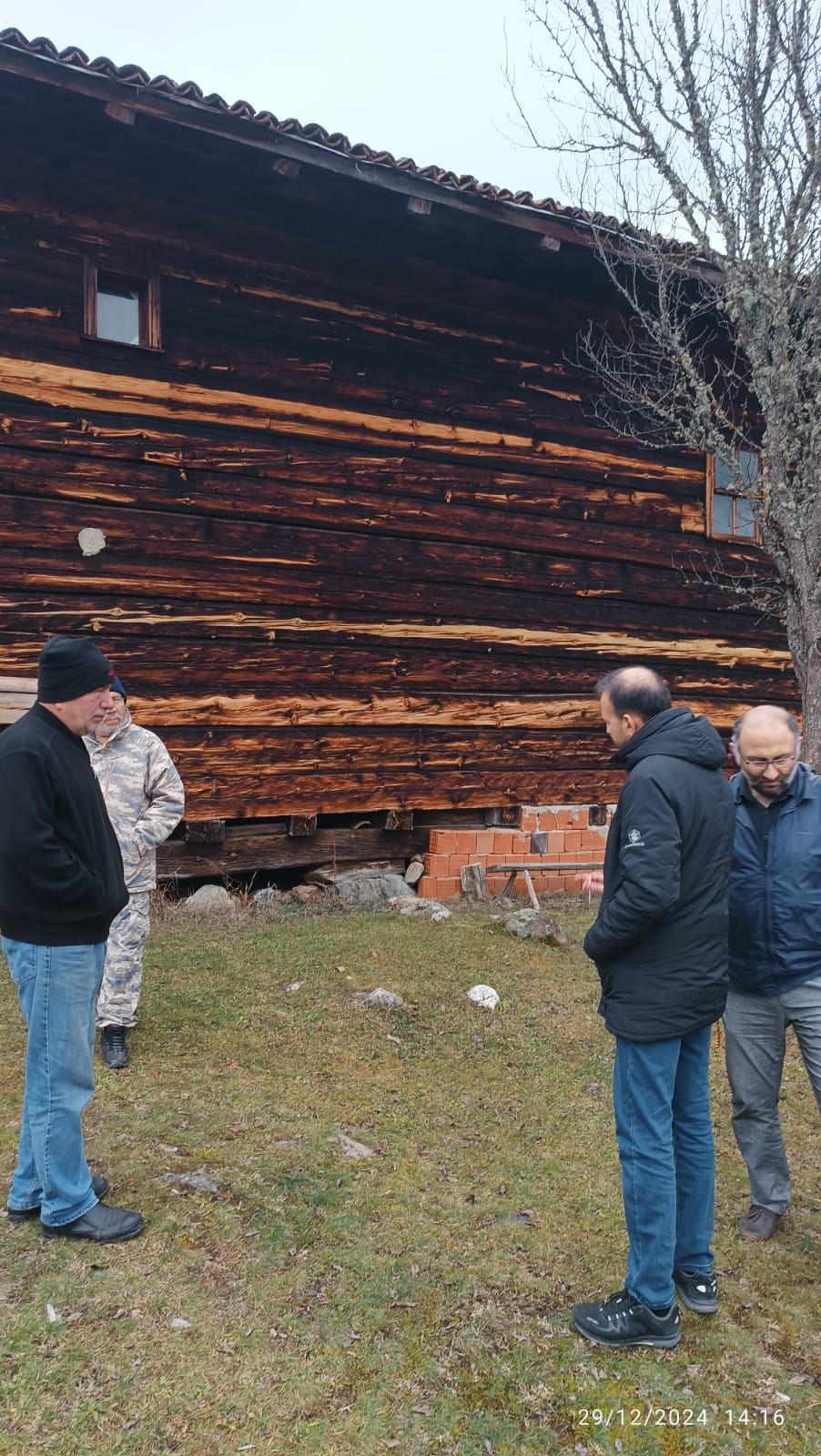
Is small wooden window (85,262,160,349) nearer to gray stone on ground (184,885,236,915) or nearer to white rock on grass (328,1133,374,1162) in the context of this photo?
gray stone on ground (184,885,236,915)

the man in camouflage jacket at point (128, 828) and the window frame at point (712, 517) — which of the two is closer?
the man in camouflage jacket at point (128, 828)

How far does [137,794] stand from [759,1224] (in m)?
3.28

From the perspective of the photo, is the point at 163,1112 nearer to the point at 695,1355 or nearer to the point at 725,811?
the point at 695,1355

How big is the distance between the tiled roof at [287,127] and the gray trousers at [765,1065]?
6347 mm

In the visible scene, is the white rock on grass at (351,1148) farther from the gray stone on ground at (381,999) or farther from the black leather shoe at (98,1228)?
the gray stone on ground at (381,999)

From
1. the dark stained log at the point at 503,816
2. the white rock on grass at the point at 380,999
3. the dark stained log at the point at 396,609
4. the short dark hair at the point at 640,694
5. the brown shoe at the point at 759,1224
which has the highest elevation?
the dark stained log at the point at 396,609

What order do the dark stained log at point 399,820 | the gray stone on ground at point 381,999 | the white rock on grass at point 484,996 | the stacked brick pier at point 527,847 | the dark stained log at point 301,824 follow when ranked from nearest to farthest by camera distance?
the gray stone on ground at point 381,999 < the white rock on grass at point 484,996 < the dark stained log at point 301,824 < the dark stained log at point 399,820 < the stacked brick pier at point 527,847

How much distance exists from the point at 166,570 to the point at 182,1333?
5.50 meters

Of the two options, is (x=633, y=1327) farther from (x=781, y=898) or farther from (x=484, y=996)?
(x=484, y=996)

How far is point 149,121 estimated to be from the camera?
6410 millimetres

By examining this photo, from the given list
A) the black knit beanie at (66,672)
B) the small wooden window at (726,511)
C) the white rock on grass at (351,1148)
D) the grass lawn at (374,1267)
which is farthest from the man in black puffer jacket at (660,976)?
the small wooden window at (726,511)

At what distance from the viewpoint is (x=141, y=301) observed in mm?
7195

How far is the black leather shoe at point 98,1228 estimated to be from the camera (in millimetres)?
3127

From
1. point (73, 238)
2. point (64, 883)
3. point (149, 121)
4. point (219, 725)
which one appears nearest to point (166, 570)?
point (219, 725)
